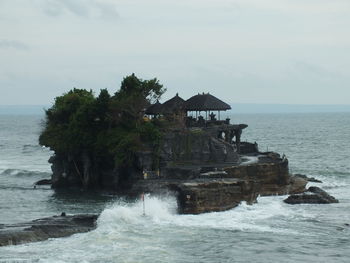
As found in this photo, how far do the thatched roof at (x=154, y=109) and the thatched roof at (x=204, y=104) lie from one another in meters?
2.79

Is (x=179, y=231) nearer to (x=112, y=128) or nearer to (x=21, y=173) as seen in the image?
(x=112, y=128)

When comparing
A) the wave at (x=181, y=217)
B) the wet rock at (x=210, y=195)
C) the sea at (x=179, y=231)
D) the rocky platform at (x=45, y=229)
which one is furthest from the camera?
the wet rock at (x=210, y=195)

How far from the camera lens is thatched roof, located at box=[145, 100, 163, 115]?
7062 centimetres

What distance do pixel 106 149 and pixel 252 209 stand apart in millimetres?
A: 17874

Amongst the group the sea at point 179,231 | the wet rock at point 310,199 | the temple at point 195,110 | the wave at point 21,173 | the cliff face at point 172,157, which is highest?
the temple at point 195,110

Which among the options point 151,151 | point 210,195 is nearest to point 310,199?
point 210,195

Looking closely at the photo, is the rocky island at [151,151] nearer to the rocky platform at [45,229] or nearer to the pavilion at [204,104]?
the pavilion at [204,104]

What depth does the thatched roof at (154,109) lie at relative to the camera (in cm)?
7062

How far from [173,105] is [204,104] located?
3.43 meters

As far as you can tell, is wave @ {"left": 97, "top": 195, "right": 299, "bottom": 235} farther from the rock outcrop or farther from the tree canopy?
the tree canopy

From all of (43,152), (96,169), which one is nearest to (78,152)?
(96,169)

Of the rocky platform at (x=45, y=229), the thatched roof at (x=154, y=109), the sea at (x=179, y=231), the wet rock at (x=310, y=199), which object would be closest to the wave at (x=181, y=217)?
the sea at (x=179, y=231)

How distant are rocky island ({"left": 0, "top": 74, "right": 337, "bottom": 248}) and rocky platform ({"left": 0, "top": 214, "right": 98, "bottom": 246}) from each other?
9825 mm

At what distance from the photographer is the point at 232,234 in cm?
4556
